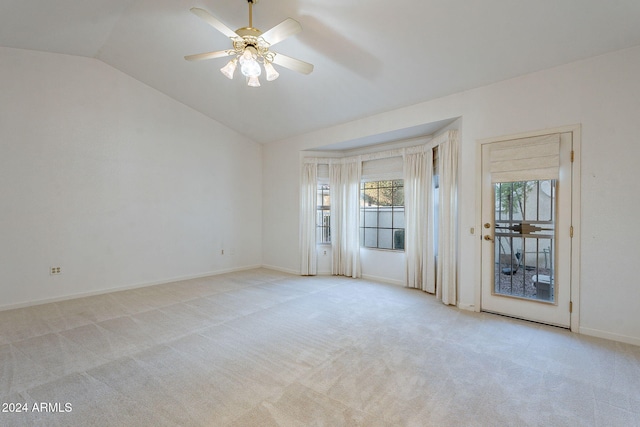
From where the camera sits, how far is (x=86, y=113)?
4.44 m

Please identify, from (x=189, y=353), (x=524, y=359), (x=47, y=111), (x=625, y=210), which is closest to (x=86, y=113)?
(x=47, y=111)

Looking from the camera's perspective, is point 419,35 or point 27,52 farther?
point 27,52

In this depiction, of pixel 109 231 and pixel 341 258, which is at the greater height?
pixel 109 231

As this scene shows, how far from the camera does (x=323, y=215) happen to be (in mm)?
6125

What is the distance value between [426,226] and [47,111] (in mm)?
5909

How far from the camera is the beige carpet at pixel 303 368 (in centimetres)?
185

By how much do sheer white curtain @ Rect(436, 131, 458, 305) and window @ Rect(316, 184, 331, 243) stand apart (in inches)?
95.5

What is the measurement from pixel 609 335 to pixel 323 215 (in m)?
4.46

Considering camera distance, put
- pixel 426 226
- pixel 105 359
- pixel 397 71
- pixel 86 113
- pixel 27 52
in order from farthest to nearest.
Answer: pixel 426 226
pixel 86 113
pixel 27 52
pixel 397 71
pixel 105 359

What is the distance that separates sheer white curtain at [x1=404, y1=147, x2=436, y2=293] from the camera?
183 inches

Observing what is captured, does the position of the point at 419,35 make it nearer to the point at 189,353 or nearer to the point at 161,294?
the point at 189,353

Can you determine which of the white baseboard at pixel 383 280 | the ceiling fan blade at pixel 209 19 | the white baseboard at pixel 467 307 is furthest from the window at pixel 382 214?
the ceiling fan blade at pixel 209 19

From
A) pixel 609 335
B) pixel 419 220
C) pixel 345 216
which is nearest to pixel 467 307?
pixel 609 335

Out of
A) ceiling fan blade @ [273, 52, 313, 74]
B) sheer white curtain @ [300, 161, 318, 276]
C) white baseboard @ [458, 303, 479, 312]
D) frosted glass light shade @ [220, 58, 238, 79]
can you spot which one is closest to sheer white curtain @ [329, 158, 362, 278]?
sheer white curtain @ [300, 161, 318, 276]
